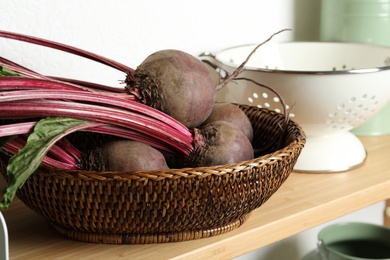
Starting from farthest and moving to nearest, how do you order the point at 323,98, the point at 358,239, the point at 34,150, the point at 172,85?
1. the point at 358,239
2. the point at 323,98
3. the point at 172,85
4. the point at 34,150

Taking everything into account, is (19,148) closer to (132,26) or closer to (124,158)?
(124,158)

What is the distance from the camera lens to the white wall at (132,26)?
0.81 m

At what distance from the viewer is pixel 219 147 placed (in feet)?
2.13

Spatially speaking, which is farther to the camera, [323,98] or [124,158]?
[323,98]

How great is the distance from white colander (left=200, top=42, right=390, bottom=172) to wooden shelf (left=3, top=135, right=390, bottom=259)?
2 centimetres

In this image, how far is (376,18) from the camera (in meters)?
1.03

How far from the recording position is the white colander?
2.69ft

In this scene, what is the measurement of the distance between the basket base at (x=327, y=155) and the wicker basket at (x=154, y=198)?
0.22 m

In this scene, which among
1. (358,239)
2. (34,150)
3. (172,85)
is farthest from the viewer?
(358,239)

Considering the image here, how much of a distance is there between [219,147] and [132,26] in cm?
32

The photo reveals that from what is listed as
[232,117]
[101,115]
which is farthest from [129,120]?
[232,117]

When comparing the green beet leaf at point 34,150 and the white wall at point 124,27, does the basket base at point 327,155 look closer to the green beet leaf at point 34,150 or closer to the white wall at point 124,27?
the white wall at point 124,27

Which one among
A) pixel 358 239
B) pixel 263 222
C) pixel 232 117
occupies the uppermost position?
pixel 232 117

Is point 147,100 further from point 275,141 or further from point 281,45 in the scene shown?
point 281,45
